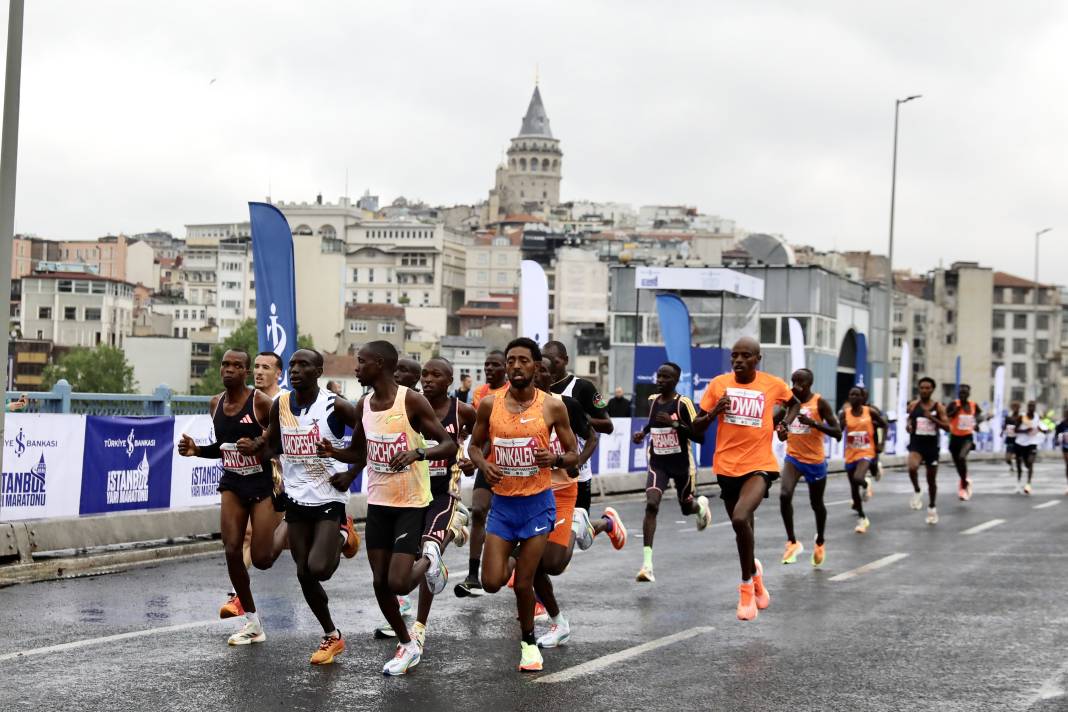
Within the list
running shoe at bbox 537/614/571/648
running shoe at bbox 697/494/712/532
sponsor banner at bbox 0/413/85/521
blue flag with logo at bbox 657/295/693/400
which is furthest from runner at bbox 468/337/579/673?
blue flag with logo at bbox 657/295/693/400

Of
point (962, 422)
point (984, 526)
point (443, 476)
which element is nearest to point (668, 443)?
point (443, 476)

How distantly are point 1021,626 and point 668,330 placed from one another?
22.0 m

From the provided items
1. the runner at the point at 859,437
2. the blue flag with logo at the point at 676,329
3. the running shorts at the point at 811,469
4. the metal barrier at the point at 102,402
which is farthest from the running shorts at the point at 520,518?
the blue flag with logo at the point at 676,329

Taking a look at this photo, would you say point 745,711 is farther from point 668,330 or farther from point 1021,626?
point 668,330

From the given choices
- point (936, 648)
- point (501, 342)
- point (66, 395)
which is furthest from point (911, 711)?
point (501, 342)

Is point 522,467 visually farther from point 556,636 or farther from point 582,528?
point 582,528

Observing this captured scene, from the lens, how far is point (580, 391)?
11.4 m

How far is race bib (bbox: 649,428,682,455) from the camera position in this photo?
14.5 metres

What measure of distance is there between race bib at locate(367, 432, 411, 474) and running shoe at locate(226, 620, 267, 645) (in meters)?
1.65

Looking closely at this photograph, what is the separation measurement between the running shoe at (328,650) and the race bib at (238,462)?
128cm

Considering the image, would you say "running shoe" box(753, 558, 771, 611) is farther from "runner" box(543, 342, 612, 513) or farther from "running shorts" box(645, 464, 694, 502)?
"running shorts" box(645, 464, 694, 502)

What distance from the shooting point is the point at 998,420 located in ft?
192

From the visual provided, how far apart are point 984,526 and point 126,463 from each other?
1165 centimetres

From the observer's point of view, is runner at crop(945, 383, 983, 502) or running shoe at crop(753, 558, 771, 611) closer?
running shoe at crop(753, 558, 771, 611)
